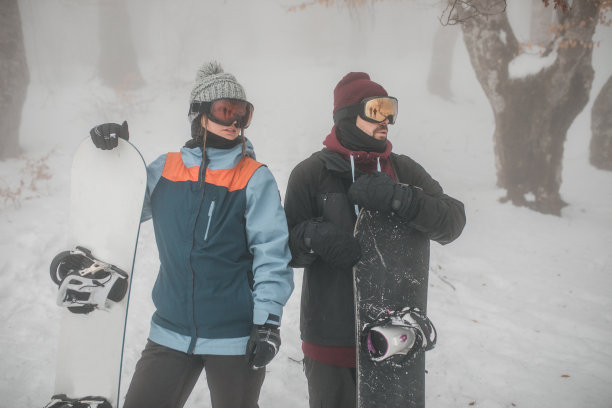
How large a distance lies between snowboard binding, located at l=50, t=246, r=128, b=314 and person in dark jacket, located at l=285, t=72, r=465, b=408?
99cm

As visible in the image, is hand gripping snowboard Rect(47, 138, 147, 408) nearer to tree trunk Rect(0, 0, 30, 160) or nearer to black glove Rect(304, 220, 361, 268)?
black glove Rect(304, 220, 361, 268)

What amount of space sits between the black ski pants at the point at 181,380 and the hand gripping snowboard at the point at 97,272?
44 cm

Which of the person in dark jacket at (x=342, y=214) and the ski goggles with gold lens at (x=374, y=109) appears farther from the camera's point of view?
the ski goggles with gold lens at (x=374, y=109)

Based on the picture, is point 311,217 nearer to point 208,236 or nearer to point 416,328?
point 208,236

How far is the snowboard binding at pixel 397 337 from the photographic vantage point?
60.6 inches

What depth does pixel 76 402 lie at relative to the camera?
1714 millimetres

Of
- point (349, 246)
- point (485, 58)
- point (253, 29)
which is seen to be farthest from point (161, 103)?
point (253, 29)

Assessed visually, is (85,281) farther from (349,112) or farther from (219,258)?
(349,112)

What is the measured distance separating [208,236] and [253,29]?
37828 mm

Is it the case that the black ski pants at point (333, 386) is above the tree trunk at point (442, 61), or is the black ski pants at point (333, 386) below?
below

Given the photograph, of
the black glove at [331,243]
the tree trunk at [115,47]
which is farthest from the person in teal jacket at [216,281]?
the tree trunk at [115,47]

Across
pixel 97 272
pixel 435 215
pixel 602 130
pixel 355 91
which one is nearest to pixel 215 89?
pixel 355 91

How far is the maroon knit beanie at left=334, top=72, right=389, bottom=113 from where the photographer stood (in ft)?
5.91

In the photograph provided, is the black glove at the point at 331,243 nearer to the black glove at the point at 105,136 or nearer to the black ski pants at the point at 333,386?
the black ski pants at the point at 333,386
